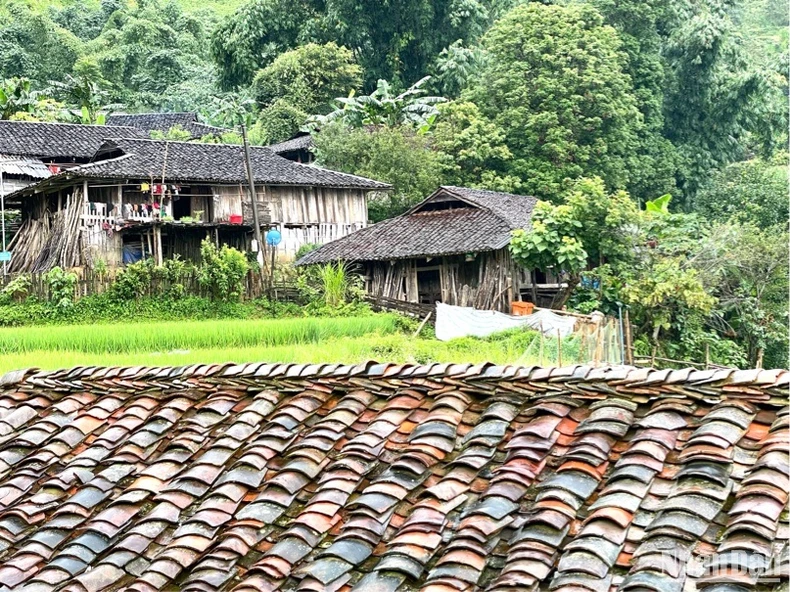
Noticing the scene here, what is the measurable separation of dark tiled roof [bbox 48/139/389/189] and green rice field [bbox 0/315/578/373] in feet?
30.7

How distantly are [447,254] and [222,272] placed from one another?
20.6 ft

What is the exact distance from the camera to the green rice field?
1512cm

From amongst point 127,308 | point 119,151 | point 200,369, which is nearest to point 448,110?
point 119,151

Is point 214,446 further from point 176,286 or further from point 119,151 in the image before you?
point 119,151

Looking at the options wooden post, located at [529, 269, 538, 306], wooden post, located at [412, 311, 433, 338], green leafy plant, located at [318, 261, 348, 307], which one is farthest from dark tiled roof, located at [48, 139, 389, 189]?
wooden post, located at [412, 311, 433, 338]

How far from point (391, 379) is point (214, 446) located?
2.69 ft

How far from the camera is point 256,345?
1820 centimetres

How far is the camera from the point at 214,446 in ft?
12.9

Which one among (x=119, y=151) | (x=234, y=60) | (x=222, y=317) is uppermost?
(x=234, y=60)

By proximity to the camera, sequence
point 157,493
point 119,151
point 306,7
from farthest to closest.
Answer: point 306,7 → point 119,151 → point 157,493

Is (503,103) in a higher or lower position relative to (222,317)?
higher

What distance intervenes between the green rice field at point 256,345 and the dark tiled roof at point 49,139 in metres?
15.3

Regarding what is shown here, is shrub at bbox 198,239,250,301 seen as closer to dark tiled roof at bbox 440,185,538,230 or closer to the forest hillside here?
dark tiled roof at bbox 440,185,538,230

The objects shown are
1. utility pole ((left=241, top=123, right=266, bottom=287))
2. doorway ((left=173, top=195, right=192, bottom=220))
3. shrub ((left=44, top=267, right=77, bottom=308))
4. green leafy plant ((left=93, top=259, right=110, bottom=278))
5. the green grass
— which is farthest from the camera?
doorway ((left=173, top=195, right=192, bottom=220))
